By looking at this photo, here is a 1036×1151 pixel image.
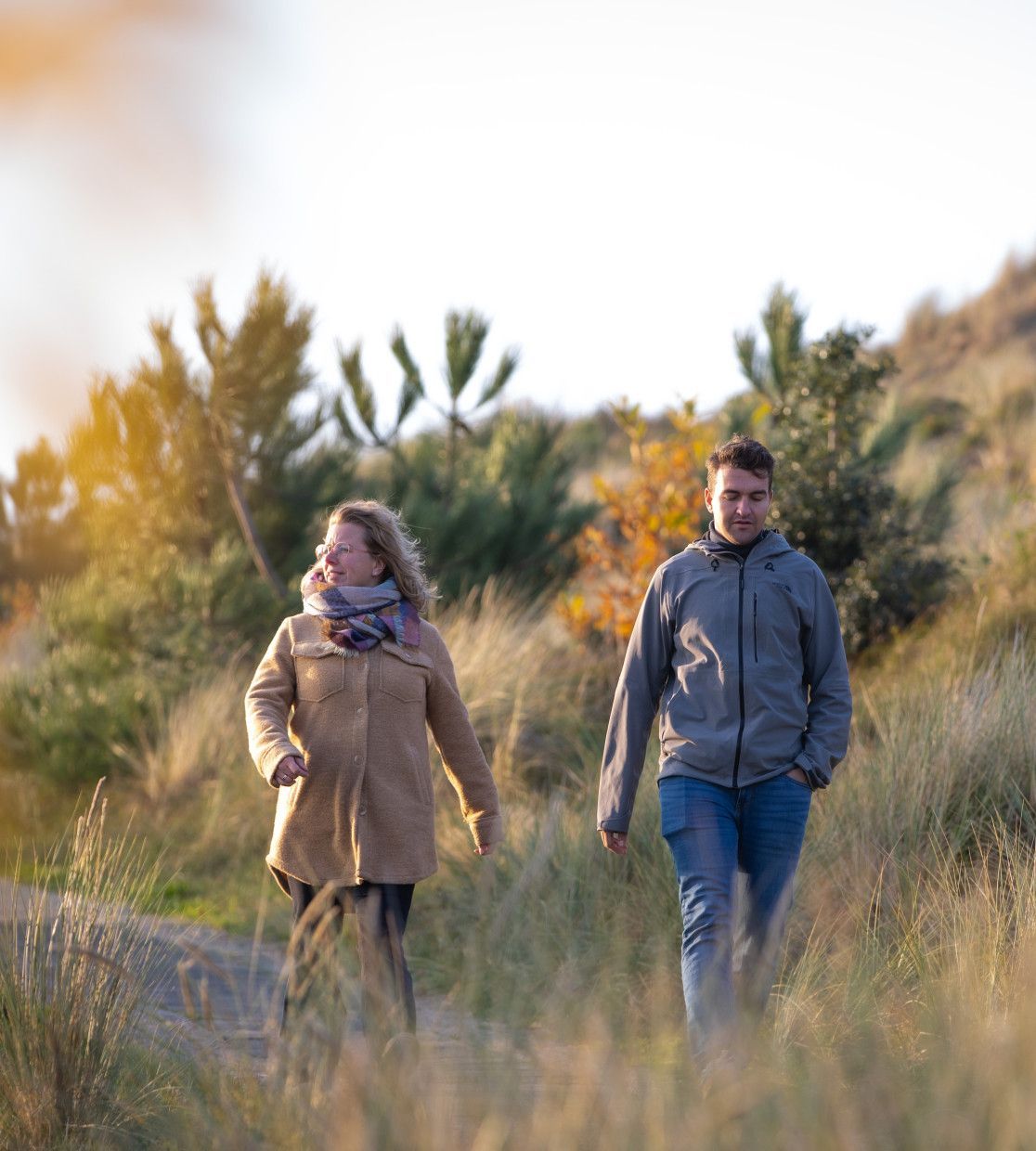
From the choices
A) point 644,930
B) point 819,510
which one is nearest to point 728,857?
point 644,930

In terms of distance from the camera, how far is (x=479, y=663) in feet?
31.3

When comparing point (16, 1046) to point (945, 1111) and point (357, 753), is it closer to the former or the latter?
point (357, 753)

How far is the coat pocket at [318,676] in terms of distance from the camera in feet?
14.2

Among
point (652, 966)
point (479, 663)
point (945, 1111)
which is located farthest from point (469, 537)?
point (945, 1111)

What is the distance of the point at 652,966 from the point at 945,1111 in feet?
9.84

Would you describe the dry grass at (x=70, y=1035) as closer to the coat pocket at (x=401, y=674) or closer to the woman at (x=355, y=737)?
the woman at (x=355, y=737)

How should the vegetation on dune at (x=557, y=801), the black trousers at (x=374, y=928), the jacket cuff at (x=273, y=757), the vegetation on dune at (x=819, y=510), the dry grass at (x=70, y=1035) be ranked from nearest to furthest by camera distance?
the vegetation on dune at (x=557, y=801) → the dry grass at (x=70, y=1035) → the black trousers at (x=374, y=928) → the jacket cuff at (x=273, y=757) → the vegetation on dune at (x=819, y=510)

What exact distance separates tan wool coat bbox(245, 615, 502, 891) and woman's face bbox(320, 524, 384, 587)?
166 mm

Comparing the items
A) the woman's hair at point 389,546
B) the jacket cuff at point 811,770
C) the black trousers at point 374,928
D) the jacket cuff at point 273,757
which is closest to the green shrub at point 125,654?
the woman's hair at point 389,546

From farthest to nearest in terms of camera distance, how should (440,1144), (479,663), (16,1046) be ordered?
(479,663)
(16,1046)
(440,1144)

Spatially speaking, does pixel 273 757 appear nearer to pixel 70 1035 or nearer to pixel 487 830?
pixel 487 830

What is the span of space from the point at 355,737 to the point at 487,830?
57 cm

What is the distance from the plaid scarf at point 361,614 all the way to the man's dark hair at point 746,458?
1.07 meters

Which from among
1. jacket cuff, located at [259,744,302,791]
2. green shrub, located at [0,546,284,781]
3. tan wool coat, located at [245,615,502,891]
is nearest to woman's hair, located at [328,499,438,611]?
tan wool coat, located at [245,615,502,891]
